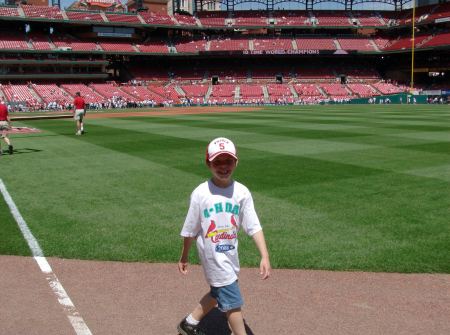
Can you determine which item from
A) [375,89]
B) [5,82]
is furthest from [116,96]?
[375,89]

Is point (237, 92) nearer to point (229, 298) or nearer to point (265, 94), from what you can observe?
point (265, 94)

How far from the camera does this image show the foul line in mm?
4711

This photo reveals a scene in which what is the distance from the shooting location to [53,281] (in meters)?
5.84

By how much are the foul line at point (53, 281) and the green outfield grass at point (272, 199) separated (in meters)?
0.13

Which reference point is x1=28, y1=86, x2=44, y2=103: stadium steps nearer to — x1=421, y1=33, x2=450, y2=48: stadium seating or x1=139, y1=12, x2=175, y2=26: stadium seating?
x1=139, y1=12, x2=175, y2=26: stadium seating

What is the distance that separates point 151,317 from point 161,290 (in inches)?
28.1

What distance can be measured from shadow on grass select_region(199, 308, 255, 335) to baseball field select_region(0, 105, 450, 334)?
39cm

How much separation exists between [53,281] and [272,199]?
196 inches

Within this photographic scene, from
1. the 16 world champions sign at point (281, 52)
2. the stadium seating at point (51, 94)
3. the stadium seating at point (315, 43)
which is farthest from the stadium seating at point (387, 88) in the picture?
the stadium seating at point (51, 94)

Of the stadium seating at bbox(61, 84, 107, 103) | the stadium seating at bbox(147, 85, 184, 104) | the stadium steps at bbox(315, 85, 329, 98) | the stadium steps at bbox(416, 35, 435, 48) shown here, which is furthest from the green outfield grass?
the stadium steps at bbox(416, 35, 435, 48)

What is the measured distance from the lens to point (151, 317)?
16.0 ft

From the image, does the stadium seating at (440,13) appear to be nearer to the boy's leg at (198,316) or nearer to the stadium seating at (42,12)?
the stadium seating at (42,12)

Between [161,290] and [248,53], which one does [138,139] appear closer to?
[161,290]

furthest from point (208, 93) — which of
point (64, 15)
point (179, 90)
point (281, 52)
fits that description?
point (64, 15)
